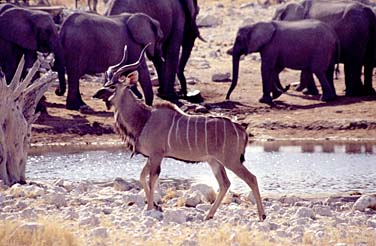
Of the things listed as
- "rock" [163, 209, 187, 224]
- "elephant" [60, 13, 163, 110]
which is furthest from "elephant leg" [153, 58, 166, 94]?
"rock" [163, 209, 187, 224]

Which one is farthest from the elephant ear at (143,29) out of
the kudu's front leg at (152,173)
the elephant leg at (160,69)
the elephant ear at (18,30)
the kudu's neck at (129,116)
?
the kudu's front leg at (152,173)

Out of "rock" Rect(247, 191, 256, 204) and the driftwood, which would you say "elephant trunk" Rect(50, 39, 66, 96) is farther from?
"rock" Rect(247, 191, 256, 204)

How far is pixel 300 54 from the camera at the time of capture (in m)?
26.5

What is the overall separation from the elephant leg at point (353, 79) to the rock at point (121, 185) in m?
11.5

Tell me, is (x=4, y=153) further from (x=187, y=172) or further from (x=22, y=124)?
(x=187, y=172)

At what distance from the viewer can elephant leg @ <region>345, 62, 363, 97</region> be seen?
87.3ft

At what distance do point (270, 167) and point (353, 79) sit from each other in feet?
27.9

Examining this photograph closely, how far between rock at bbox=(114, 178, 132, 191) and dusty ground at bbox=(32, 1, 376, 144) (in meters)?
6.33

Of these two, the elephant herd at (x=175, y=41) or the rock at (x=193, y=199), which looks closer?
the rock at (x=193, y=199)

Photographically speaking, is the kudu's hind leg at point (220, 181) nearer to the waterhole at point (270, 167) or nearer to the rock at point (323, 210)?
the rock at point (323, 210)

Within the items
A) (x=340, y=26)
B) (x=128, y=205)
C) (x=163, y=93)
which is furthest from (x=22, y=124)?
(x=340, y=26)

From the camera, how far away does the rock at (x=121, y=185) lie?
51.3 ft

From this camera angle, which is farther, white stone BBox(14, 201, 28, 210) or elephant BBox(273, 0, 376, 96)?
elephant BBox(273, 0, 376, 96)

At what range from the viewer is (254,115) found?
24453 mm
